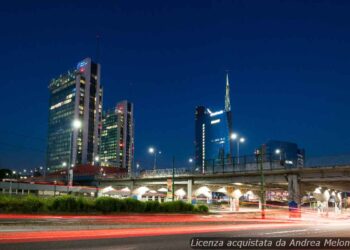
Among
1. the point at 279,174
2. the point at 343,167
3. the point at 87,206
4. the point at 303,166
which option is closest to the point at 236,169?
the point at 279,174

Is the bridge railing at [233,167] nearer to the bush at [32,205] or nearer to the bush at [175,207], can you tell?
the bush at [175,207]

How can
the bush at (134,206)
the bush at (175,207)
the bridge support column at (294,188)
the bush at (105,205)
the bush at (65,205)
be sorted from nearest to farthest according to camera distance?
the bush at (65,205) → the bush at (105,205) → the bush at (134,206) → the bush at (175,207) → the bridge support column at (294,188)

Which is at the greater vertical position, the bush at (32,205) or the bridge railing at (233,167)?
the bridge railing at (233,167)

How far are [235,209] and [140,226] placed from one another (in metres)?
61.4

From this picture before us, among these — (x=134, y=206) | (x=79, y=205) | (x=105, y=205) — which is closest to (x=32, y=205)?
(x=79, y=205)

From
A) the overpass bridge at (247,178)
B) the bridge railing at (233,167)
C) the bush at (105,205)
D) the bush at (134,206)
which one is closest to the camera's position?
the bush at (105,205)

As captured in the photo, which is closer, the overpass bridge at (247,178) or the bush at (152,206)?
the bush at (152,206)

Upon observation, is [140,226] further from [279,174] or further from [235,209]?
[235,209]

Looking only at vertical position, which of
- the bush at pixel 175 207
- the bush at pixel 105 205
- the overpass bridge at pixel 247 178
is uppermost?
the overpass bridge at pixel 247 178

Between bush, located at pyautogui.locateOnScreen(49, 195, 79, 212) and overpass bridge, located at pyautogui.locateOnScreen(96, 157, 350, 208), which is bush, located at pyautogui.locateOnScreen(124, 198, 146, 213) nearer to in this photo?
bush, located at pyautogui.locateOnScreen(49, 195, 79, 212)

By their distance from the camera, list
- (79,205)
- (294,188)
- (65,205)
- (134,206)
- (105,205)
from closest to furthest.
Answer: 1. (65,205)
2. (79,205)
3. (105,205)
4. (134,206)
5. (294,188)

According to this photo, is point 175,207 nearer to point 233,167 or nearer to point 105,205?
point 105,205

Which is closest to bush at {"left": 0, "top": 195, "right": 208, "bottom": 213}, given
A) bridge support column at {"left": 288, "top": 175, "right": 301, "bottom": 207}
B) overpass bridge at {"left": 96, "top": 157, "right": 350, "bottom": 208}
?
overpass bridge at {"left": 96, "top": 157, "right": 350, "bottom": 208}

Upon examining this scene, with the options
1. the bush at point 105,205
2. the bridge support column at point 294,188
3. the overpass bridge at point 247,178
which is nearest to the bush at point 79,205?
the bush at point 105,205
